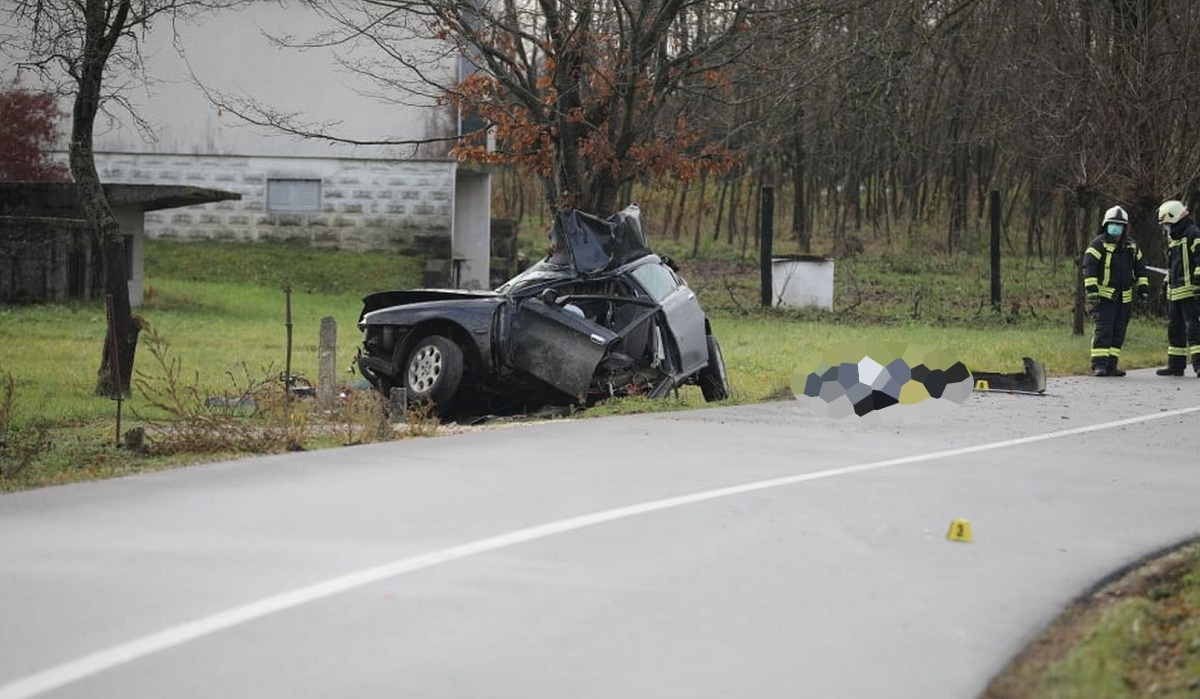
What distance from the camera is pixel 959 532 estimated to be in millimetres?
8914

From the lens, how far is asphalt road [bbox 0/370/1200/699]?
20.3 feet

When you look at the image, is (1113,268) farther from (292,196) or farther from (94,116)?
(292,196)

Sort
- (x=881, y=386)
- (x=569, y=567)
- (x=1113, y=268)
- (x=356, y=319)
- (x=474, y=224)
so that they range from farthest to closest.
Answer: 1. (x=474, y=224)
2. (x=356, y=319)
3. (x=1113, y=268)
4. (x=881, y=386)
5. (x=569, y=567)

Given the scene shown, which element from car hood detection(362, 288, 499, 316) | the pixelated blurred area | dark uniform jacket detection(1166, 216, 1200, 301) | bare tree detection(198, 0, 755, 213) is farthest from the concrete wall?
the pixelated blurred area

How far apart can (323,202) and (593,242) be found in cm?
2630

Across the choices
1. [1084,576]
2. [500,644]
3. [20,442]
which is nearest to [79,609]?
[500,644]

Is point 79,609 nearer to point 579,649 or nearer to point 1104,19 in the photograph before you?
point 579,649

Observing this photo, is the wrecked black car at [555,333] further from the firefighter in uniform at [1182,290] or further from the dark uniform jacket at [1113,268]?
the firefighter in uniform at [1182,290]

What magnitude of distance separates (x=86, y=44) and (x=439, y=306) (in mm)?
4801

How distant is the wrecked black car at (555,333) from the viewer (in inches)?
620

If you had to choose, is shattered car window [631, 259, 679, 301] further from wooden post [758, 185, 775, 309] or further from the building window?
the building window

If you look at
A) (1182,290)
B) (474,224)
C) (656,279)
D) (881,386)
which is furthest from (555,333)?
(474,224)

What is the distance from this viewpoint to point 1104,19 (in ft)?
98.4

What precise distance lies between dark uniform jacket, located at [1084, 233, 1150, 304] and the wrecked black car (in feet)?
20.8
